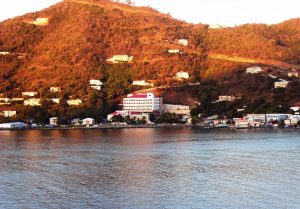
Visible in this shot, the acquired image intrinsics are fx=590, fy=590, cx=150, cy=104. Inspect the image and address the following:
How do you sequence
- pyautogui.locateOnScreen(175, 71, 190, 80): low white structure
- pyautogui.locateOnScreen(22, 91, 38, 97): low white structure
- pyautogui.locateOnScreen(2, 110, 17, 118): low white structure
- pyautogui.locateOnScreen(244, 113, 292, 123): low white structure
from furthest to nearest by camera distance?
pyautogui.locateOnScreen(175, 71, 190, 80): low white structure, pyautogui.locateOnScreen(22, 91, 38, 97): low white structure, pyautogui.locateOnScreen(2, 110, 17, 118): low white structure, pyautogui.locateOnScreen(244, 113, 292, 123): low white structure

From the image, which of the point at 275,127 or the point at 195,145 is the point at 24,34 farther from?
the point at 195,145

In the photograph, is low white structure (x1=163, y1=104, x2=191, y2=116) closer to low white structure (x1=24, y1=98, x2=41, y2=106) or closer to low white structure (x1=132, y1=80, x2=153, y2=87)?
low white structure (x1=132, y1=80, x2=153, y2=87)

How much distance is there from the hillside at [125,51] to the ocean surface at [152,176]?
99.9 ft

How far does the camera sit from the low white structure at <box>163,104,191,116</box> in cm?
5819

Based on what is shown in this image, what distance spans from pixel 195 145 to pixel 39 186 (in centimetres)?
1414

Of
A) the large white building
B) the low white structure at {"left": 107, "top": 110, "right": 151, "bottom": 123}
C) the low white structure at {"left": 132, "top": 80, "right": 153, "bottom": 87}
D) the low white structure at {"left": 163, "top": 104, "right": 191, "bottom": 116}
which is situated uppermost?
the low white structure at {"left": 132, "top": 80, "right": 153, "bottom": 87}

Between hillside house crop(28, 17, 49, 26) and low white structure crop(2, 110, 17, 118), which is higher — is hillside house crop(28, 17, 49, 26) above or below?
above

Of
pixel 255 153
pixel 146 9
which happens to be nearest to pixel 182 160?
pixel 255 153

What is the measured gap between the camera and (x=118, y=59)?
71.2 meters

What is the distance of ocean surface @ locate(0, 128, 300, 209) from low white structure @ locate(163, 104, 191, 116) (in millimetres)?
27845

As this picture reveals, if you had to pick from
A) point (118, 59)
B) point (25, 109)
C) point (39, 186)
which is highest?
point (118, 59)

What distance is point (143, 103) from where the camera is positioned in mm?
57844

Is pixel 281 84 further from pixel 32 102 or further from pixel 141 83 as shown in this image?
pixel 32 102

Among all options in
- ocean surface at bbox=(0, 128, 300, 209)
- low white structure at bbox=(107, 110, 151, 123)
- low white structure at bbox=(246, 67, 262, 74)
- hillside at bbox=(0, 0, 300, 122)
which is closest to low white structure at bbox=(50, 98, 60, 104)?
hillside at bbox=(0, 0, 300, 122)
